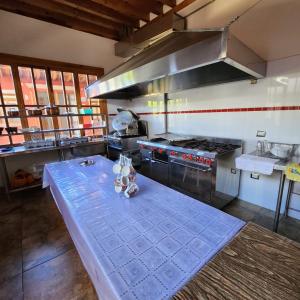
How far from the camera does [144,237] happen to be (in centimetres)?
81

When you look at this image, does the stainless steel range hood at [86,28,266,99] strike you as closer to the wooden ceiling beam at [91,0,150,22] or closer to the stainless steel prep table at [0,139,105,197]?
the wooden ceiling beam at [91,0,150,22]

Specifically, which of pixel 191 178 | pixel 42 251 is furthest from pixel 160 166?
pixel 42 251

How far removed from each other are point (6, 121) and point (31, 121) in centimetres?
37

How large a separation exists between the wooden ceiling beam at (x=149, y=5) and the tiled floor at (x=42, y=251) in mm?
3048

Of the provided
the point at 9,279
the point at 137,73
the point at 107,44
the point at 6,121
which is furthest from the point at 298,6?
the point at 6,121

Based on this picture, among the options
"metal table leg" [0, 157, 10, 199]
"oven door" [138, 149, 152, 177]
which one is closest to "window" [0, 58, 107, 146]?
"metal table leg" [0, 157, 10, 199]

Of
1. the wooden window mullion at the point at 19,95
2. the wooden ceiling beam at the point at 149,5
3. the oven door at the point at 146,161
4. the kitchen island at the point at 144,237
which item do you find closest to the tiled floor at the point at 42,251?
A: the kitchen island at the point at 144,237

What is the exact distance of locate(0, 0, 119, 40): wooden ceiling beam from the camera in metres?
2.67

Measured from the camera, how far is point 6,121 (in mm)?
Answer: 2947

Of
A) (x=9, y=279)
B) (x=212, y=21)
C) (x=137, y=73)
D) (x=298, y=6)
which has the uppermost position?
(x=212, y=21)

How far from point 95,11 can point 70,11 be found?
42cm

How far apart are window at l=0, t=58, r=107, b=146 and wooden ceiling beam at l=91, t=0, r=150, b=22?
1.29 m

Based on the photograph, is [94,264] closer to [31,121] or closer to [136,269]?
[136,269]

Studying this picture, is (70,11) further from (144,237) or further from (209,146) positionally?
(144,237)
